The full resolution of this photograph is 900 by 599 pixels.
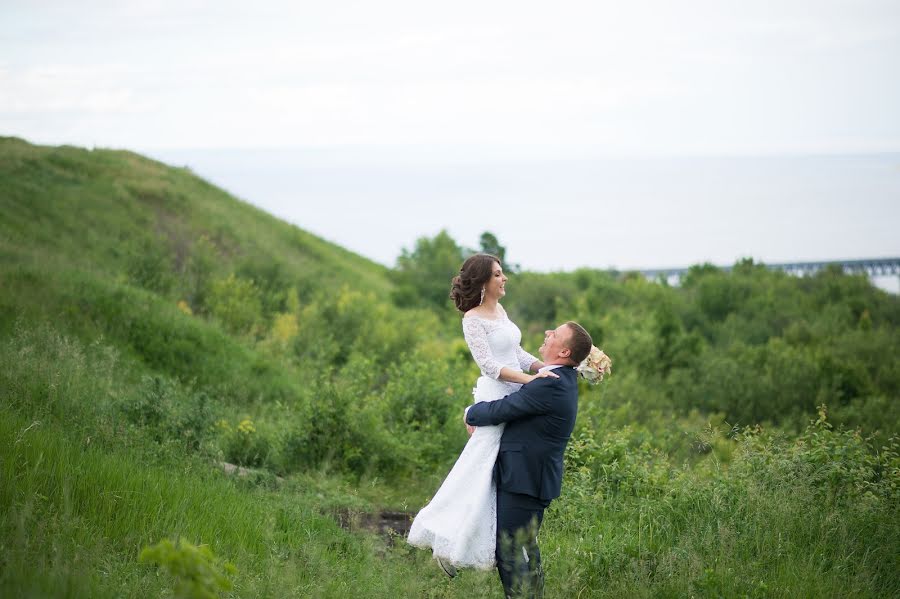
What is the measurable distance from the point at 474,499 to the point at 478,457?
0.87 feet

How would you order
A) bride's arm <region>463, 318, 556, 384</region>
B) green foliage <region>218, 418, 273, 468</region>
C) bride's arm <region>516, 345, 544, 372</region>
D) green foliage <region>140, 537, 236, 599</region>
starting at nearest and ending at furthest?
green foliage <region>140, 537, 236, 599</region>
bride's arm <region>463, 318, 556, 384</region>
bride's arm <region>516, 345, 544, 372</region>
green foliage <region>218, 418, 273, 468</region>

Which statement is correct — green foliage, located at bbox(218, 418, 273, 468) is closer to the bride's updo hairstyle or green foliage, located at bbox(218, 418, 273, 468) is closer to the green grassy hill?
the green grassy hill

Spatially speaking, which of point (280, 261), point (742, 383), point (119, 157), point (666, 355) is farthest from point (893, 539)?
point (119, 157)

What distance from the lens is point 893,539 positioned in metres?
5.48

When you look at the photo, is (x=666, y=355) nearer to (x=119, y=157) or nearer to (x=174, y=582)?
(x=119, y=157)

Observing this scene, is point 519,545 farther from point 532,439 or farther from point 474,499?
point 532,439

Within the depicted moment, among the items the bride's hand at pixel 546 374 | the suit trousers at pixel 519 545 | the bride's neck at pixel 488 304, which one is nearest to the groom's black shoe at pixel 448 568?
the suit trousers at pixel 519 545

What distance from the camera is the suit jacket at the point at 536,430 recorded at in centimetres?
488

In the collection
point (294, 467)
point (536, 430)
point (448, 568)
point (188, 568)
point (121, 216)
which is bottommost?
point (294, 467)

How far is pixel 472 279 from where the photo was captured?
5.40 metres

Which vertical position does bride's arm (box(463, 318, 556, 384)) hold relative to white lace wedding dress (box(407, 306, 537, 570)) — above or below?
above

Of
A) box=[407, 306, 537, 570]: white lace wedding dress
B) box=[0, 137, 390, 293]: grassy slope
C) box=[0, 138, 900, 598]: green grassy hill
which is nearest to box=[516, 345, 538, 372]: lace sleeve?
box=[407, 306, 537, 570]: white lace wedding dress

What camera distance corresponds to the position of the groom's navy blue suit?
16.0 feet

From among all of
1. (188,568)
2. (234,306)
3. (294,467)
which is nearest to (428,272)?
(234,306)
